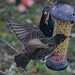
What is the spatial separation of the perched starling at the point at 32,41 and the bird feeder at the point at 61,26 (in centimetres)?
17

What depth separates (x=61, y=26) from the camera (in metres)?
1.84

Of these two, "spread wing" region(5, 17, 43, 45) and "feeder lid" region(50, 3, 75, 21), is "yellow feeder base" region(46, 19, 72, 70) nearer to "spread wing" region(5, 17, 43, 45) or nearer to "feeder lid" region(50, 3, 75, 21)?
"feeder lid" region(50, 3, 75, 21)

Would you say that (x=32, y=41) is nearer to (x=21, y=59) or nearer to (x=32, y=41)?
(x=32, y=41)

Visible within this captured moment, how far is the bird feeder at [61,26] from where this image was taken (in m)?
1.69

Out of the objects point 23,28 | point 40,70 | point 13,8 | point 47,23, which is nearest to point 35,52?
point 23,28

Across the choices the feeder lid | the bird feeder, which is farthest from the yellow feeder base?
the feeder lid

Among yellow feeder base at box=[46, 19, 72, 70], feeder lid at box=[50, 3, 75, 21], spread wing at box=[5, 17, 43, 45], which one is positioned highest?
feeder lid at box=[50, 3, 75, 21]

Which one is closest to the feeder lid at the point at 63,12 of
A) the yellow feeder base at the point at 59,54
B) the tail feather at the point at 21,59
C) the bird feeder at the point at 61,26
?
the bird feeder at the point at 61,26

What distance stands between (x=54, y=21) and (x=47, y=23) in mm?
103

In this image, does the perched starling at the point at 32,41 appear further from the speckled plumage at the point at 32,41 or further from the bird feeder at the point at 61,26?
the bird feeder at the point at 61,26

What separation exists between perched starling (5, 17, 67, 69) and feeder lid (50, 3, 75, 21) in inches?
6.1

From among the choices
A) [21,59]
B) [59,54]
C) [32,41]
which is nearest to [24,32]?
[32,41]

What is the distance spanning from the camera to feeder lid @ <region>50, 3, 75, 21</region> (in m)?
1.67

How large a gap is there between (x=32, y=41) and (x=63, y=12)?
1.24ft
